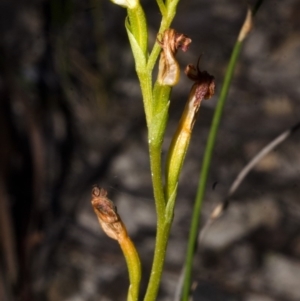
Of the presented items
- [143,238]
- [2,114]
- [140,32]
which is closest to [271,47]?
[143,238]

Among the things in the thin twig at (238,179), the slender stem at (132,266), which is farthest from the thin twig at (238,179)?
the slender stem at (132,266)

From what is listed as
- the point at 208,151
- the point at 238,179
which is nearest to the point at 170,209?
the point at 208,151

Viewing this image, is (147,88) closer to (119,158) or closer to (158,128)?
(158,128)

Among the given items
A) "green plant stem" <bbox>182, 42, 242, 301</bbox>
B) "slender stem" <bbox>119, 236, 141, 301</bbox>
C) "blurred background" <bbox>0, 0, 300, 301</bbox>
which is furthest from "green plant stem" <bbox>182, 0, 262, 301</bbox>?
"blurred background" <bbox>0, 0, 300, 301</bbox>

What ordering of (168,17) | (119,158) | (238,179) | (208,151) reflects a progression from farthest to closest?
(119,158)
(238,179)
(208,151)
(168,17)

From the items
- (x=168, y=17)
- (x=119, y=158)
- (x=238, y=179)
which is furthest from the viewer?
(x=119, y=158)

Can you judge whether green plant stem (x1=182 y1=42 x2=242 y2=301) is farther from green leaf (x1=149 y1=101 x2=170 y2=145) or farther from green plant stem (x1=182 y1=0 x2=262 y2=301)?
green leaf (x1=149 y1=101 x2=170 y2=145)

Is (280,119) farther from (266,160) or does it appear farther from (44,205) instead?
(44,205)
